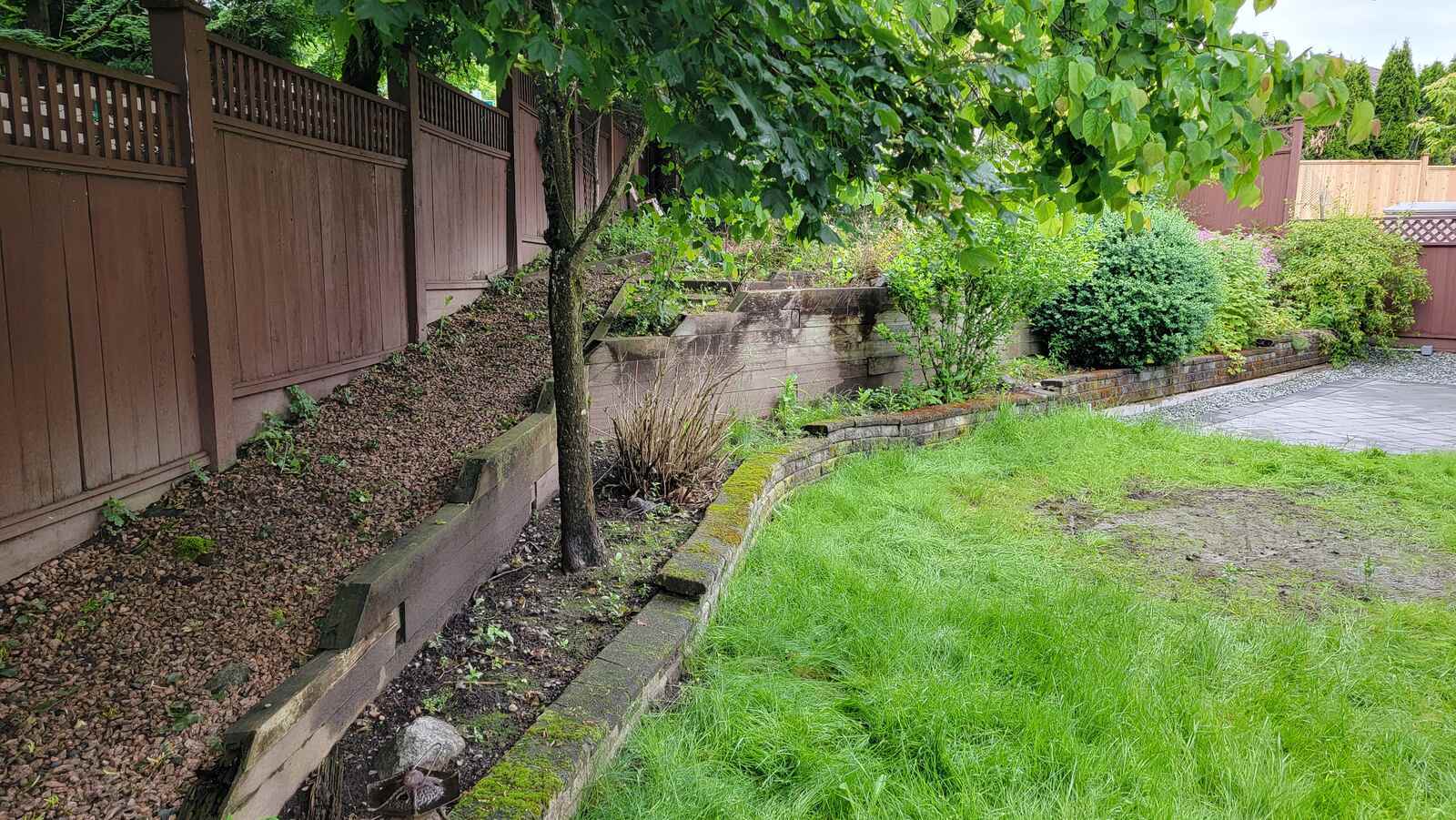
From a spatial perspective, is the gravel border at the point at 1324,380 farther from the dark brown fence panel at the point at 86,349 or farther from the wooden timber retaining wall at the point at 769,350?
the dark brown fence panel at the point at 86,349

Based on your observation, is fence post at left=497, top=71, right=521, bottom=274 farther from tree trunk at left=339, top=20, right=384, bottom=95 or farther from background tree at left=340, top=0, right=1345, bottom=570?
background tree at left=340, top=0, right=1345, bottom=570

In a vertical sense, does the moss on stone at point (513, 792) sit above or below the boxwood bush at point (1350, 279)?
below

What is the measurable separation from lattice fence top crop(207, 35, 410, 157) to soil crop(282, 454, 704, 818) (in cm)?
242

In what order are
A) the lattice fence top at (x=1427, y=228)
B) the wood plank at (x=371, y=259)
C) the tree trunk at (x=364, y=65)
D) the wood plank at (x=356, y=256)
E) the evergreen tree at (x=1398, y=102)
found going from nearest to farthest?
1. the wood plank at (x=356, y=256)
2. the wood plank at (x=371, y=259)
3. the tree trunk at (x=364, y=65)
4. the lattice fence top at (x=1427, y=228)
5. the evergreen tree at (x=1398, y=102)

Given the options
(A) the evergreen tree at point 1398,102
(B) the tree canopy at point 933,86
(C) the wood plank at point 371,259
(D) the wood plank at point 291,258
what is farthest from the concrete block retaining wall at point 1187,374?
(A) the evergreen tree at point 1398,102

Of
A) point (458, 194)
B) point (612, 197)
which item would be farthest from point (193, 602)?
point (458, 194)

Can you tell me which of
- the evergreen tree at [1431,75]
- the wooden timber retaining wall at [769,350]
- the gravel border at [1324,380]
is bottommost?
the gravel border at [1324,380]

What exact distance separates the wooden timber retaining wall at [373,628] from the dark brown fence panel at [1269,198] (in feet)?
52.0

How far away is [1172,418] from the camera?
344 inches

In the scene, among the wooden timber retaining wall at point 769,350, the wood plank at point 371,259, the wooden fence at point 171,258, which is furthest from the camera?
the wooden timber retaining wall at point 769,350

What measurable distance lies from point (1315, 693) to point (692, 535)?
254cm

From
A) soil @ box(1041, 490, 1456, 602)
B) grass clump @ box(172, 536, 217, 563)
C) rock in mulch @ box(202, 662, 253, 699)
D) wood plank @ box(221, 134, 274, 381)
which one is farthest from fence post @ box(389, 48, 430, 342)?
soil @ box(1041, 490, 1456, 602)

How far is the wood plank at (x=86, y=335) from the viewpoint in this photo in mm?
3127

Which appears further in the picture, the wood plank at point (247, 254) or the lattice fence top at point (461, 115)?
the lattice fence top at point (461, 115)
